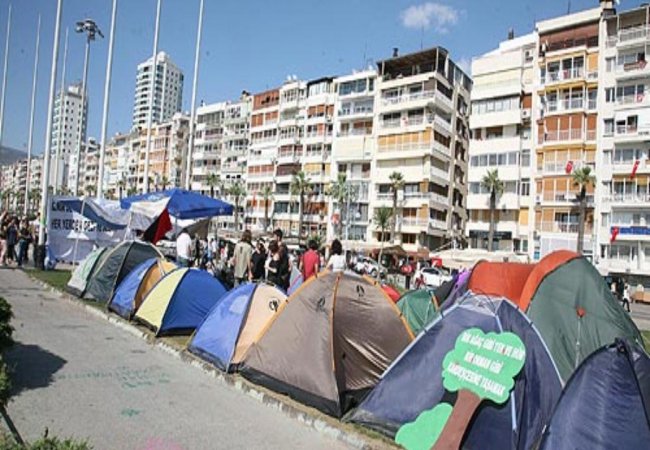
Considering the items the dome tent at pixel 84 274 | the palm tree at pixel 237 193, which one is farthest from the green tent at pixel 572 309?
the palm tree at pixel 237 193

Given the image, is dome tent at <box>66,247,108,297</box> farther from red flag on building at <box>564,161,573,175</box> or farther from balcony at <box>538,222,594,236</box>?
red flag on building at <box>564,161,573,175</box>

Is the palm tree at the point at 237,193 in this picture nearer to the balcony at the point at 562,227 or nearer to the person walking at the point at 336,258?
the balcony at the point at 562,227

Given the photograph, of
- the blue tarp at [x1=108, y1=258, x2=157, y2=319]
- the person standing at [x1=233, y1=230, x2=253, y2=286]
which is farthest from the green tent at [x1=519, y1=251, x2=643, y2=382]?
the blue tarp at [x1=108, y1=258, x2=157, y2=319]

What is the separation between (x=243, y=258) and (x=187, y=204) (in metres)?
→ 5.75

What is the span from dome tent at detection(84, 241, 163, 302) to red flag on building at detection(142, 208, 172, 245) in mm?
2222

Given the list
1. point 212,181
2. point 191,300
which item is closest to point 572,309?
point 191,300

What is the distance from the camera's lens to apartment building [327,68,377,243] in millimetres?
67250

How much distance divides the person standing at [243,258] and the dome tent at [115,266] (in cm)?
206

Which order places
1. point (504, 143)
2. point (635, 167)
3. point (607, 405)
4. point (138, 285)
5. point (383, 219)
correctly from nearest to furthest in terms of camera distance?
1. point (607, 405)
2. point (138, 285)
3. point (635, 167)
4. point (504, 143)
5. point (383, 219)

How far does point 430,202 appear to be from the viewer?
60.1 metres

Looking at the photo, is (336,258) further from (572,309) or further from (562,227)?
(562,227)

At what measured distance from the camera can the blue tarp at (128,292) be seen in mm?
13094

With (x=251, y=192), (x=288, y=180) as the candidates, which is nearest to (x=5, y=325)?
(x=288, y=180)

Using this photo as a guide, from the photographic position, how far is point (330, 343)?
7637 mm
